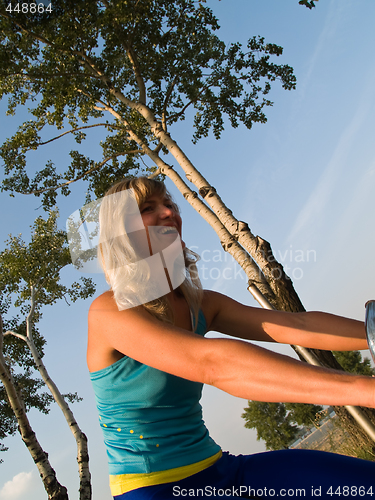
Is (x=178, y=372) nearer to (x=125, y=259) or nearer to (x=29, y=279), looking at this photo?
(x=125, y=259)

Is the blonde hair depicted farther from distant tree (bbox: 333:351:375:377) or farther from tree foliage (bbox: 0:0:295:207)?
distant tree (bbox: 333:351:375:377)

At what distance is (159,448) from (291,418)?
98.2 ft

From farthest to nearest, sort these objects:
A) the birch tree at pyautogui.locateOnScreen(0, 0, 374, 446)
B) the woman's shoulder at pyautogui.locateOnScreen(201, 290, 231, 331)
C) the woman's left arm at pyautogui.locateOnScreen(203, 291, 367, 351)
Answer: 1. the birch tree at pyautogui.locateOnScreen(0, 0, 374, 446)
2. the woman's shoulder at pyautogui.locateOnScreen(201, 290, 231, 331)
3. the woman's left arm at pyautogui.locateOnScreen(203, 291, 367, 351)

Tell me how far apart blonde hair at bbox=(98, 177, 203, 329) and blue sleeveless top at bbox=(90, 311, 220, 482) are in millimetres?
280

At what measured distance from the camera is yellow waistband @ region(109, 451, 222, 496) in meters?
1.34

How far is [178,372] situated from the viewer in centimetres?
116

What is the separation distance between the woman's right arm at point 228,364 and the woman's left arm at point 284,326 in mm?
689

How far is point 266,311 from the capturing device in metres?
1.84

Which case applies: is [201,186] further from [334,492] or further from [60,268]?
[60,268]

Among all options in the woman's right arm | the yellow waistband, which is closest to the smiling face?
the woman's right arm

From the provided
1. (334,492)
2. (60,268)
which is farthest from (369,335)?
(60,268)

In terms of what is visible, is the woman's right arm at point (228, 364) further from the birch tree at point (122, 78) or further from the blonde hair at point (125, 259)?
the birch tree at point (122, 78)

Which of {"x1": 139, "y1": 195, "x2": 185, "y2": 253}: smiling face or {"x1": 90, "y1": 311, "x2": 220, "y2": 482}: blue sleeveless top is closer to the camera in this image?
{"x1": 90, "y1": 311, "x2": 220, "y2": 482}: blue sleeveless top

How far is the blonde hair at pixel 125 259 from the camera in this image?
5.40ft
